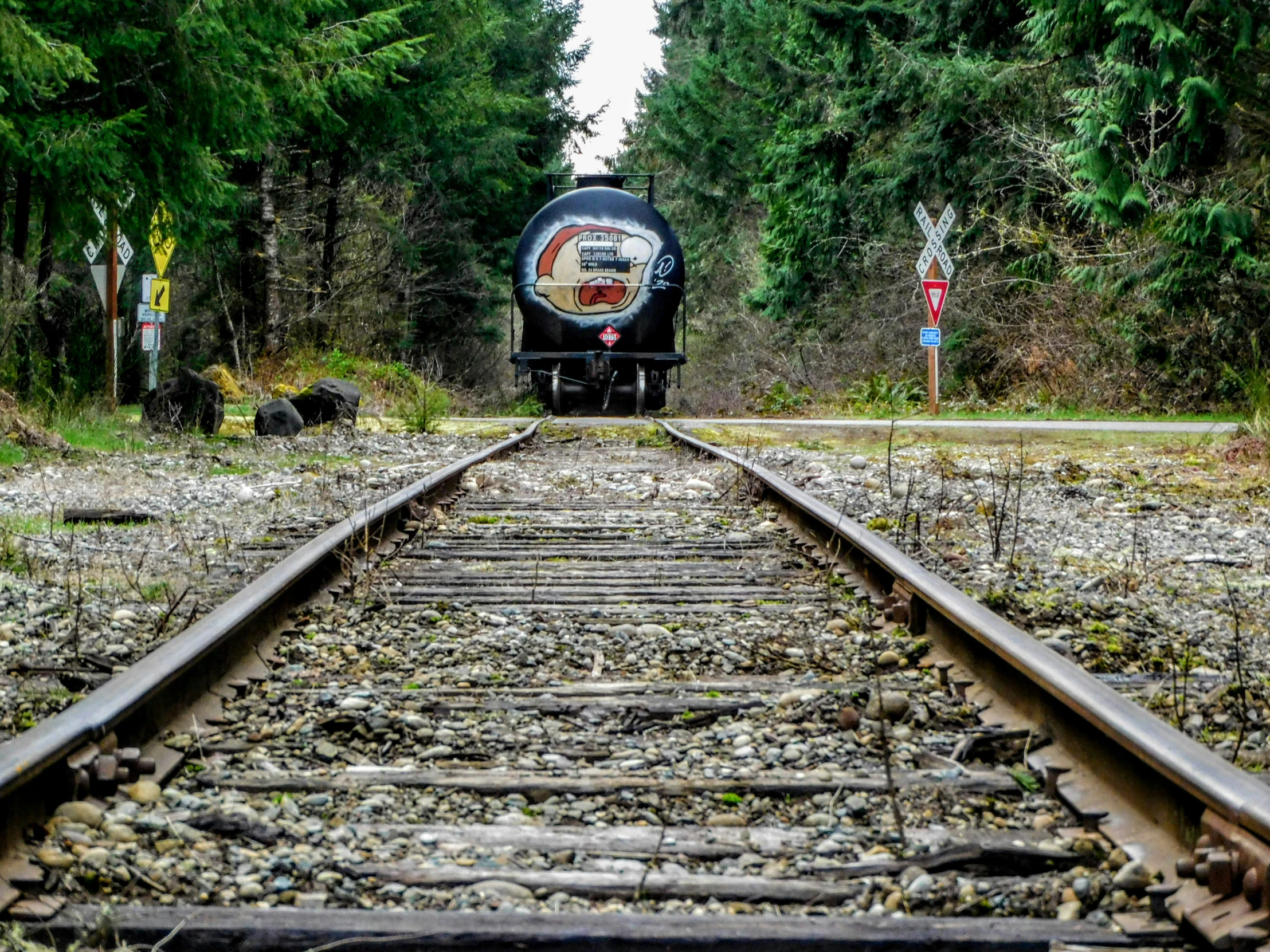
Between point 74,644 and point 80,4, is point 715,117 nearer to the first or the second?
point 80,4

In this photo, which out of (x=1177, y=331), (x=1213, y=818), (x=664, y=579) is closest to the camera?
(x=1213, y=818)

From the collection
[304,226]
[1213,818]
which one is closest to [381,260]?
[304,226]

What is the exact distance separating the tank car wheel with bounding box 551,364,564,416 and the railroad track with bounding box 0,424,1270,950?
1412 cm

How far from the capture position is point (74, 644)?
3.22 metres

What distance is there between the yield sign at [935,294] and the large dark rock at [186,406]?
792cm

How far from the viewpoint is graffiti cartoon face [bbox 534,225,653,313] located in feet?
56.9

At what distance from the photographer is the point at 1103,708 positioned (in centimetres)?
229

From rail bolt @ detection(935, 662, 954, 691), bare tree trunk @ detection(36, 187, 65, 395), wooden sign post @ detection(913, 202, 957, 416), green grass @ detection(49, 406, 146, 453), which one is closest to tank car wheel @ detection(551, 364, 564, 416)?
wooden sign post @ detection(913, 202, 957, 416)

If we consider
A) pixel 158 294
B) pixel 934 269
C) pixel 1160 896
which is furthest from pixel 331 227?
pixel 1160 896

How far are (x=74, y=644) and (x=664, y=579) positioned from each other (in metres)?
1.98

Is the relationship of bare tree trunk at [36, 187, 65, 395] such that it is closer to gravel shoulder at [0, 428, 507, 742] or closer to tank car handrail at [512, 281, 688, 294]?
gravel shoulder at [0, 428, 507, 742]

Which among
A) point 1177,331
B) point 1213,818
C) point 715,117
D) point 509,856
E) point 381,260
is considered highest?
point 715,117

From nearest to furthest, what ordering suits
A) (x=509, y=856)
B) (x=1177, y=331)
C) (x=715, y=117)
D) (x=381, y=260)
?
(x=509, y=856), (x=1177, y=331), (x=381, y=260), (x=715, y=117)

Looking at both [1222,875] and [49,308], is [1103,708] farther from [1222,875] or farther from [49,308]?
[49,308]
